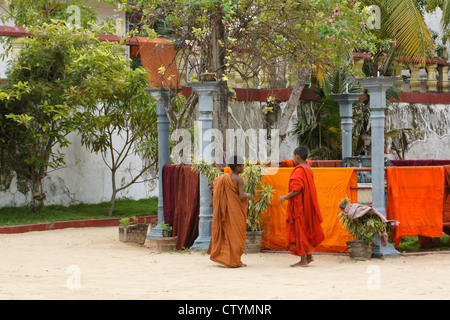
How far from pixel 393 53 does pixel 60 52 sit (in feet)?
21.7

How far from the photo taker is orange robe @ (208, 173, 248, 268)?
9.69 metres

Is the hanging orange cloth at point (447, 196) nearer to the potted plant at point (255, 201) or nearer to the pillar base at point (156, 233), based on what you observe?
the potted plant at point (255, 201)

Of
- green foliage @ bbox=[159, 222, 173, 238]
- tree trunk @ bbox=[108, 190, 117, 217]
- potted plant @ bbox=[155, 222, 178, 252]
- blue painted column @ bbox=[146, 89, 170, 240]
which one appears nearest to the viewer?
potted plant @ bbox=[155, 222, 178, 252]

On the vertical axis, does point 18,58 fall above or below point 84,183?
above

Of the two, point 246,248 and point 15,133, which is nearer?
point 246,248

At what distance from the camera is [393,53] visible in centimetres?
1573

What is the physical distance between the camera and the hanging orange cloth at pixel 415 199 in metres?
10.6

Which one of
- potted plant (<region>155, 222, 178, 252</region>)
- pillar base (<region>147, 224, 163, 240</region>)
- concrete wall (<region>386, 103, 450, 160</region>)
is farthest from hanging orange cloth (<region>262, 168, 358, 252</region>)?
concrete wall (<region>386, 103, 450, 160</region>)

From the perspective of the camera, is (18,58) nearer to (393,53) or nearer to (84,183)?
(84,183)

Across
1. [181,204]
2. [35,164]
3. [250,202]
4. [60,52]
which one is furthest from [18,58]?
[250,202]

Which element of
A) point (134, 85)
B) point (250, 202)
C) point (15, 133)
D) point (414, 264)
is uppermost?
point (134, 85)

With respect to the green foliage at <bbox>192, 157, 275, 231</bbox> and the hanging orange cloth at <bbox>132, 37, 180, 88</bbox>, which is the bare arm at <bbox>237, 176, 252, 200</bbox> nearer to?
the green foliage at <bbox>192, 157, 275, 231</bbox>

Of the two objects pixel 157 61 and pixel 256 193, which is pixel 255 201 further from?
pixel 157 61

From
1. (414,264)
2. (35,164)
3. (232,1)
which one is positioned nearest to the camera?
(414,264)
